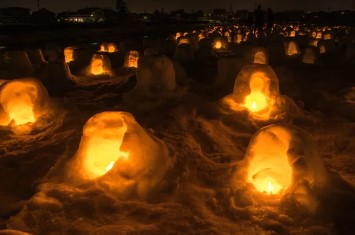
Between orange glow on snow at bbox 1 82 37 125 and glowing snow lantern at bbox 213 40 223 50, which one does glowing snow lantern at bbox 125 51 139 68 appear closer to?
glowing snow lantern at bbox 213 40 223 50

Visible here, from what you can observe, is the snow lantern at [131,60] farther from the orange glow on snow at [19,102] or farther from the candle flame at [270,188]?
the candle flame at [270,188]

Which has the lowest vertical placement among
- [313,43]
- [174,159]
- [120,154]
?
[174,159]

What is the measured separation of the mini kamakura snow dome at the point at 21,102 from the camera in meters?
5.93

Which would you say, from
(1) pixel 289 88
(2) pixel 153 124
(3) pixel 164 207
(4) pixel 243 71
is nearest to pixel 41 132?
(2) pixel 153 124

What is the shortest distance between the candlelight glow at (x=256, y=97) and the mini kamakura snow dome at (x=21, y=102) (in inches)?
148

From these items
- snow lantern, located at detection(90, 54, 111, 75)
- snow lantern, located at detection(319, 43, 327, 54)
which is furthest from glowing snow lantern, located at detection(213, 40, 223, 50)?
snow lantern, located at detection(90, 54, 111, 75)

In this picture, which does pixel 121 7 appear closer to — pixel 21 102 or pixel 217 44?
pixel 217 44

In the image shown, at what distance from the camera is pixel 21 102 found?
20.0 feet

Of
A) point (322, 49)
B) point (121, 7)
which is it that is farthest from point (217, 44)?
point (121, 7)

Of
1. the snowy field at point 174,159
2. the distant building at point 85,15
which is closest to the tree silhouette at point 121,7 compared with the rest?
the distant building at point 85,15

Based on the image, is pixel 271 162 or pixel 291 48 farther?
pixel 291 48

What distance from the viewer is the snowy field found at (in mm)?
3340

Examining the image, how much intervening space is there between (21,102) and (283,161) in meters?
4.53

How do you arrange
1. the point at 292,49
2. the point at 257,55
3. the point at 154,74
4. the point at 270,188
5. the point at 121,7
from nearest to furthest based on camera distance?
the point at 270,188 < the point at 154,74 < the point at 257,55 < the point at 292,49 < the point at 121,7
